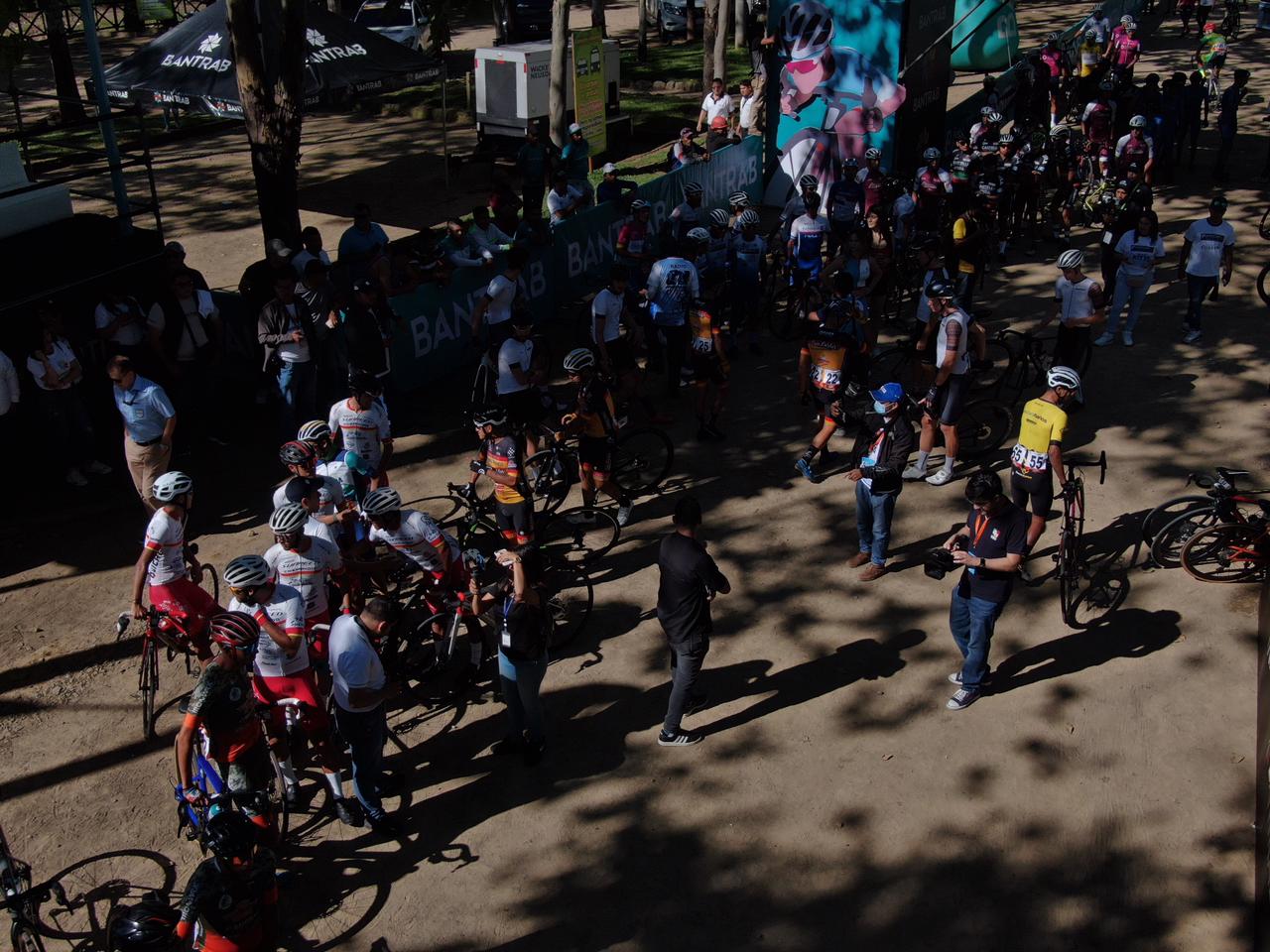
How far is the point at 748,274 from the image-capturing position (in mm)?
13344

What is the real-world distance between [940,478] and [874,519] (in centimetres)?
196

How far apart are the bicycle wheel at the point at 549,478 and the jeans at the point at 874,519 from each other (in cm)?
273

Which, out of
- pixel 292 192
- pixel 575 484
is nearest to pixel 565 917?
pixel 575 484

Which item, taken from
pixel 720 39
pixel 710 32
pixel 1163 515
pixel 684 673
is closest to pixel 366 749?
pixel 684 673

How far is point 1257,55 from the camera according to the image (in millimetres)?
29609

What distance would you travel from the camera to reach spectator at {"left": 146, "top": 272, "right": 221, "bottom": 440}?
11008 mm

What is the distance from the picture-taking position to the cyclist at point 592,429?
9.55 m

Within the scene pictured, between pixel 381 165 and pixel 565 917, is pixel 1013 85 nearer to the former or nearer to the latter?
pixel 381 165

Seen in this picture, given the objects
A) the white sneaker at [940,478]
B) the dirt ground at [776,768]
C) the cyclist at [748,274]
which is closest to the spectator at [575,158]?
the cyclist at [748,274]

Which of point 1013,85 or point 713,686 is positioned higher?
point 1013,85

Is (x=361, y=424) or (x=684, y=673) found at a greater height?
(x=361, y=424)

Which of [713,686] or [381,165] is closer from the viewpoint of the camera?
[713,686]

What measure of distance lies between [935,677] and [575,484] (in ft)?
13.9

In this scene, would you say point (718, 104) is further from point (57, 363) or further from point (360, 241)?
point (57, 363)
